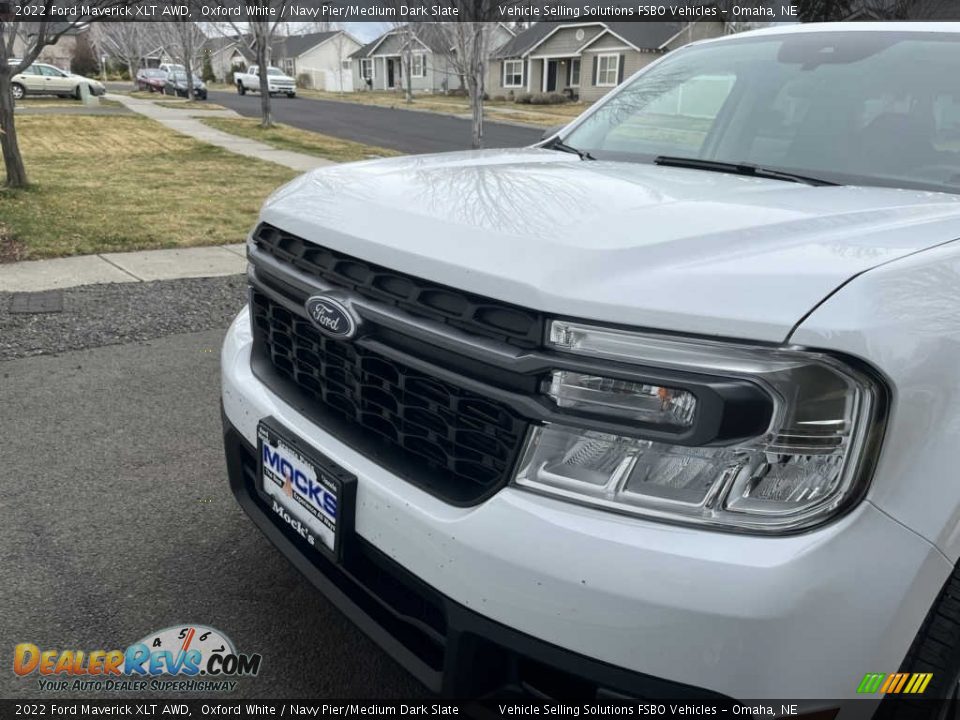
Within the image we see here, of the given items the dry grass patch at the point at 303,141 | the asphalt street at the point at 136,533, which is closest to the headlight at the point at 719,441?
the asphalt street at the point at 136,533

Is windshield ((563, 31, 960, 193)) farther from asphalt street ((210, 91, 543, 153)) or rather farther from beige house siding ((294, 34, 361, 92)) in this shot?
beige house siding ((294, 34, 361, 92))

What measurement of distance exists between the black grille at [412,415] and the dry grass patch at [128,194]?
5871 mm

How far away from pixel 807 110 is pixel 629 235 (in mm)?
1568

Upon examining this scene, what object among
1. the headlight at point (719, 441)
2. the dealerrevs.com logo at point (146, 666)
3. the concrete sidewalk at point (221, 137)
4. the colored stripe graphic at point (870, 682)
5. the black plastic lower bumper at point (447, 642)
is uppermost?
the headlight at point (719, 441)

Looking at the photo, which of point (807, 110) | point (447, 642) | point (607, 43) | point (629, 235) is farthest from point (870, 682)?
point (607, 43)

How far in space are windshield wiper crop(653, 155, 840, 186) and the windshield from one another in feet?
0.17

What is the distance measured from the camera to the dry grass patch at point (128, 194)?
7723 mm

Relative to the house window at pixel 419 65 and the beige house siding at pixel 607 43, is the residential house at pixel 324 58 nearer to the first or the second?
Answer: the house window at pixel 419 65

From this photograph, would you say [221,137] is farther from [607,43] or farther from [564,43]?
[564,43]

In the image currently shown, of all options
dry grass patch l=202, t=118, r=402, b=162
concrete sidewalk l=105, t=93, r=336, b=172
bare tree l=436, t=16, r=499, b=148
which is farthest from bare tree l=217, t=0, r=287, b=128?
bare tree l=436, t=16, r=499, b=148

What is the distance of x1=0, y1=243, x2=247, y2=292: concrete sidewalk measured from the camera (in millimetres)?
6137

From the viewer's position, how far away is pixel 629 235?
1662 mm

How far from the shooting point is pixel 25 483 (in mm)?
3273

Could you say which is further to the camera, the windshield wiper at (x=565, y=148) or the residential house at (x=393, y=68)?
the residential house at (x=393, y=68)
